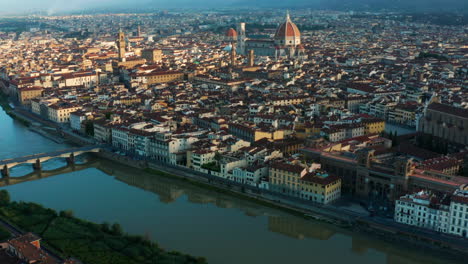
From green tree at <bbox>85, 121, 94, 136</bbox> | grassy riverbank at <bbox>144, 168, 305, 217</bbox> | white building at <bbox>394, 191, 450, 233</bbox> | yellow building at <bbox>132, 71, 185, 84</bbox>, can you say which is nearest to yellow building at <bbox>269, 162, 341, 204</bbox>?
grassy riverbank at <bbox>144, 168, 305, 217</bbox>

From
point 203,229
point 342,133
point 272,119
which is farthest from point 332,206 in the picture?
point 272,119

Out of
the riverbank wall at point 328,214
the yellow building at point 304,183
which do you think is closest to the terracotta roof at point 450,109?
the yellow building at point 304,183

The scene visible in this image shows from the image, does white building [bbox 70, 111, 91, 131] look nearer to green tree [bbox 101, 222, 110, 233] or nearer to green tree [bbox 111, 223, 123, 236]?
green tree [bbox 101, 222, 110, 233]

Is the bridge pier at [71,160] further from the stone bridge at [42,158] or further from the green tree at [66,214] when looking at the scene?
the green tree at [66,214]

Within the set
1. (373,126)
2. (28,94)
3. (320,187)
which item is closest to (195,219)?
(320,187)

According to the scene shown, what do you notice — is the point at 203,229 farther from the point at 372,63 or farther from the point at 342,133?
the point at 372,63

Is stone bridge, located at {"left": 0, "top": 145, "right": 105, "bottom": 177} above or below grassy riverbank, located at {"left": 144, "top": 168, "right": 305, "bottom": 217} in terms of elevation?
above
